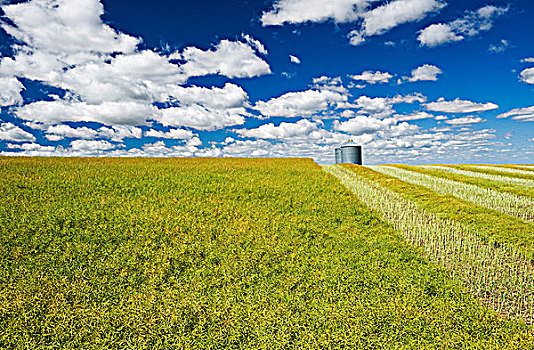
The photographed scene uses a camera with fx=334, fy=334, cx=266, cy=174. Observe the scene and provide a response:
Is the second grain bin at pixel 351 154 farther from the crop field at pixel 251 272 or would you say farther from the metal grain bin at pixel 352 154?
the crop field at pixel 251 272

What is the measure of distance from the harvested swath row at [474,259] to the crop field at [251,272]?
0.06m

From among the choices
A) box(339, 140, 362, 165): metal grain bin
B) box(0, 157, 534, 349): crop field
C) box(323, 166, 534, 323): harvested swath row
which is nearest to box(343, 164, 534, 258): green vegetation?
box(0, 157, 534, 349): crop field

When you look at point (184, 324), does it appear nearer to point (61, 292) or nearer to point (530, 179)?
point (61, 292)

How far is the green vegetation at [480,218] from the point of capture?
44.4ft

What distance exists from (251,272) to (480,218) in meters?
12.4

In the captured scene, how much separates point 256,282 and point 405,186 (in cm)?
1811

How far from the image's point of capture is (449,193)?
22.8m

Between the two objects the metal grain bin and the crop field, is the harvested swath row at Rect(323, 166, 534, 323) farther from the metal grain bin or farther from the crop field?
the metal grain bin

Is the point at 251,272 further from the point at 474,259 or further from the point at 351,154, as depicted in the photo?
the point at 351,154

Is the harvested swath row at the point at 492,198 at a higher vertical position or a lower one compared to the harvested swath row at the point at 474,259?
higher

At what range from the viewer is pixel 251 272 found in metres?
10.4

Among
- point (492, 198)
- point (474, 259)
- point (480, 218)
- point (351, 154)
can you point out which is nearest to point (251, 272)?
point (474, 259)


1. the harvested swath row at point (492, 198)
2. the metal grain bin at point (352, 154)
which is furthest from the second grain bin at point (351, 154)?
the harvested swath row at point (492, 198)

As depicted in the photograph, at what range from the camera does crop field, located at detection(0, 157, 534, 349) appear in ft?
25.8
